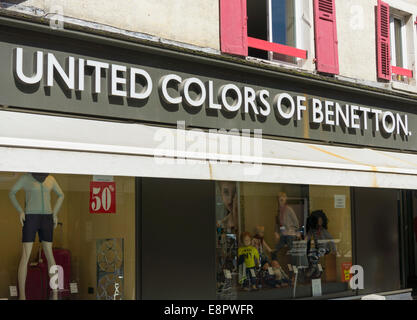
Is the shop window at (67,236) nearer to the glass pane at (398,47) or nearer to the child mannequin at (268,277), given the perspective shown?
the child mannequin at (268,277)

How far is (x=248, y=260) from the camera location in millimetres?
10578

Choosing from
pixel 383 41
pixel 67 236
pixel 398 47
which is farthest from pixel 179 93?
pixel 398 47

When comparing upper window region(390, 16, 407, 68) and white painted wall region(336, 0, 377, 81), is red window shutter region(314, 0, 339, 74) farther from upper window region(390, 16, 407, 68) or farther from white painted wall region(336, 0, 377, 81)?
upper window region(390, 16, 407, 68)

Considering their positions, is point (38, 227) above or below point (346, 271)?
above

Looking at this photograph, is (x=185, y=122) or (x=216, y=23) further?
(x=216, y=23)

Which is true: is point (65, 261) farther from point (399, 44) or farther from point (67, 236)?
point (399, 44)

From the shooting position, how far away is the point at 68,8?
8.20m

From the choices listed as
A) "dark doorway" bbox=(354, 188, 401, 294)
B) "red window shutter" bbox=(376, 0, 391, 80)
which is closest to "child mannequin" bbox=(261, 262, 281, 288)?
"dark doorway" bbox=(354, 188, 401, 294)

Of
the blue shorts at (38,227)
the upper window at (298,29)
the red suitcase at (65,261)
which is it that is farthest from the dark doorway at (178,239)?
the upper window at (298,29)

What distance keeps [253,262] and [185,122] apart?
2.81m

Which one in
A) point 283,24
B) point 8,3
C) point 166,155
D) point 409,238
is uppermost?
point 283,24

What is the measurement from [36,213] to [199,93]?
283cm
